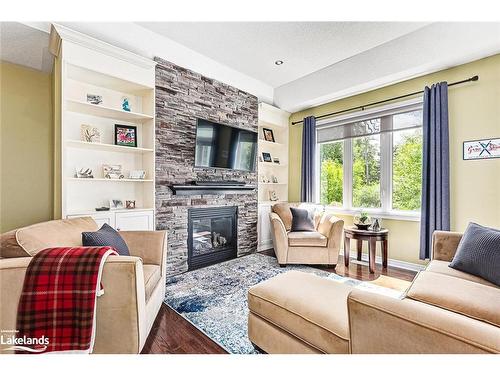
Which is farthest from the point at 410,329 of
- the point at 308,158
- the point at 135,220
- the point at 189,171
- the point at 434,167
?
the point at 308,158

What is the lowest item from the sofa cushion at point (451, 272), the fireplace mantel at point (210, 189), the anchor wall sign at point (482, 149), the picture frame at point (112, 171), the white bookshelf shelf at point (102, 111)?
the sofa cushion at point (451, 272)

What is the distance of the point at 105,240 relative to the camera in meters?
1.72

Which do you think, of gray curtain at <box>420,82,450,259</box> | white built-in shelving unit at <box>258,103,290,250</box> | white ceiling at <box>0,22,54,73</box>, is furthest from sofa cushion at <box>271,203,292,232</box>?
white ceiling at <box>0,22,54,73</box>

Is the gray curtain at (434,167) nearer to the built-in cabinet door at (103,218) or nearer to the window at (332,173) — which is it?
the window at (332,173)

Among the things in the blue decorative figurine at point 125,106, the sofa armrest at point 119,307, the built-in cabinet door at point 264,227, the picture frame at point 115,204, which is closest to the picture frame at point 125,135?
the blue decorative figurine at point 125,106

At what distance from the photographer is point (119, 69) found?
2539mm

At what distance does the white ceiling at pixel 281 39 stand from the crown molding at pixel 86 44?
0.43m

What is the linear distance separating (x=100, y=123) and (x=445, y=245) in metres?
3.67

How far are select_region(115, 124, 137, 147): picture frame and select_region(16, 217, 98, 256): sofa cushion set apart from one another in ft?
3.50

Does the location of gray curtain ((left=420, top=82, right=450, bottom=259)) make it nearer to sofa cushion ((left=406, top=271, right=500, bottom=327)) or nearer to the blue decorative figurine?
sofa cushion ((left=406, top=271, right=500, bottom=327))

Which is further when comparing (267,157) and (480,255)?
(267,157)

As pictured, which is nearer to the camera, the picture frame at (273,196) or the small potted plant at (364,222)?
the small potted plant at (364,222)

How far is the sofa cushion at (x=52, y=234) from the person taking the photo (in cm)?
144

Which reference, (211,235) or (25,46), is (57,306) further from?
(25,46)
